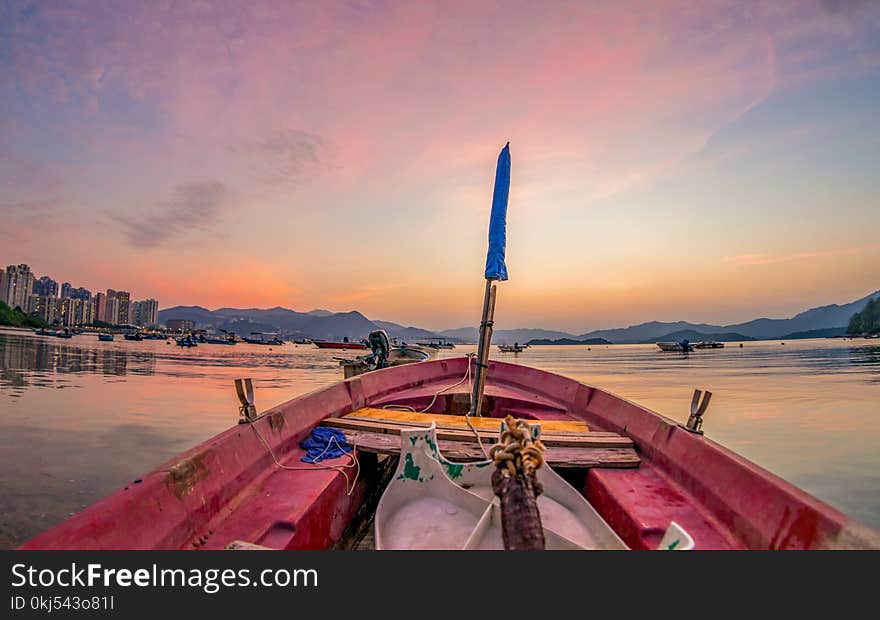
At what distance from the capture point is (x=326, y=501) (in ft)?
9.96

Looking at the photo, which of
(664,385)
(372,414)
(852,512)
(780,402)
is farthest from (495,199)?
(664,385)

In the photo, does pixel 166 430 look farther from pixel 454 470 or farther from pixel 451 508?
pixel 451 508

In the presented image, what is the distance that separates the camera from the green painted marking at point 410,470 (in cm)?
330

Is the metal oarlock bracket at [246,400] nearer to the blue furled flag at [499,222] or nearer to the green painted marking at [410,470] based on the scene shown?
the green painted marking at [410,470]

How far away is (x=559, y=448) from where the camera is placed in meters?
3.97

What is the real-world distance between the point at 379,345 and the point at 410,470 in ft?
26.8

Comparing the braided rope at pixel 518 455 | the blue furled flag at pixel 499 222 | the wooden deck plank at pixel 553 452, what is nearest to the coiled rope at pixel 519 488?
the braided rope at pixel 518 455

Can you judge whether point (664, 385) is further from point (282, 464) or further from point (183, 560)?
point (183, 560)

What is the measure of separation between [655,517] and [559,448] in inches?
48.9

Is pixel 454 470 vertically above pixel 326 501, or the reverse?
pixel 454 470

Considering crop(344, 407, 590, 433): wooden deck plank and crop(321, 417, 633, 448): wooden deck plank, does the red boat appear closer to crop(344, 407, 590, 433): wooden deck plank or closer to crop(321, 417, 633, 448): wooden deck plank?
crop(344, 407, 590, 433): wooden deck plank

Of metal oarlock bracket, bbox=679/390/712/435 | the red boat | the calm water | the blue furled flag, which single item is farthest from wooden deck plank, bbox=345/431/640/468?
the red boat

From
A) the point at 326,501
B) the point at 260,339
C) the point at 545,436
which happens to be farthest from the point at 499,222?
the point at 260,339

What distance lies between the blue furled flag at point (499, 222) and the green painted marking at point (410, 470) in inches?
142
